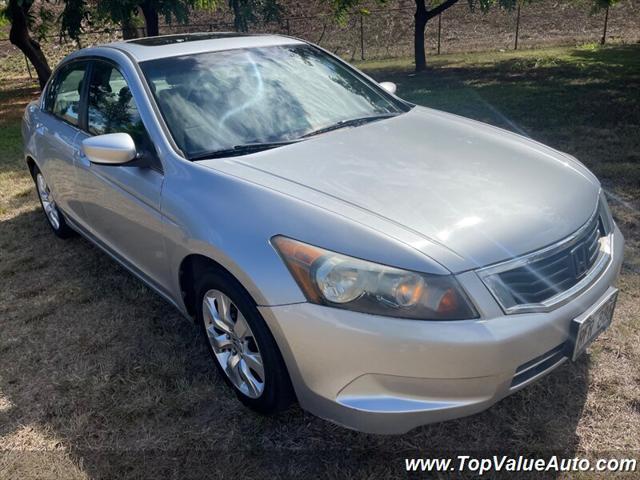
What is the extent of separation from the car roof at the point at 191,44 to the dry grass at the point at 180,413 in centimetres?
157

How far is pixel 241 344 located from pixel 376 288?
798mm

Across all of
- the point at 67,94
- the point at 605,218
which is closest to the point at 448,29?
the point at 67,94

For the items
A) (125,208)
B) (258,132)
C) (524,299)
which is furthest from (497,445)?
(125,208)

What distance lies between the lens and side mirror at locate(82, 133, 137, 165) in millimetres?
2727

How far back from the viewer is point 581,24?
868 inches

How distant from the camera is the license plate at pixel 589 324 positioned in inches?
82.0

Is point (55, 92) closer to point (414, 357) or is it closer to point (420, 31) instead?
point (414, 357)

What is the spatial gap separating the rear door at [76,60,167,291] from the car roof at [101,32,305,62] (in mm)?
183

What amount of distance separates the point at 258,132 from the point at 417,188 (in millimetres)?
992

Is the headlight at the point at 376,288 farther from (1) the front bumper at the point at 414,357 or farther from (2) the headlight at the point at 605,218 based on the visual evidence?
(2) the headlight at the point at 605,218

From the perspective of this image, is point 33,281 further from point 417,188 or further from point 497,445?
point 497,445

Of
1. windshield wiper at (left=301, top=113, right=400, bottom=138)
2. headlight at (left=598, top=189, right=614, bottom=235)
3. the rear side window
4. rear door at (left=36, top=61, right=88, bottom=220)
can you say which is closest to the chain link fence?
the rear side window

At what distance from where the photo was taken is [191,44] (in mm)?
3434

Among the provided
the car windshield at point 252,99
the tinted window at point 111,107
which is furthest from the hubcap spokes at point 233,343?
the tinted window at point 111,107
